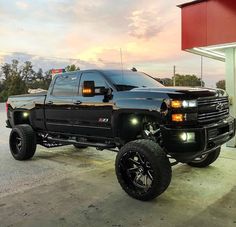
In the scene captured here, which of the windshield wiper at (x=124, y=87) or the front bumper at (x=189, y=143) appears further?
the windshield wiper at (x=124, y=87)

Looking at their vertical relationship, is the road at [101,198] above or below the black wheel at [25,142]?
below

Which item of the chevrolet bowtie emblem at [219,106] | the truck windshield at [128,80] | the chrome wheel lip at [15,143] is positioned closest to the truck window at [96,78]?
the truck windshield at [128,80]

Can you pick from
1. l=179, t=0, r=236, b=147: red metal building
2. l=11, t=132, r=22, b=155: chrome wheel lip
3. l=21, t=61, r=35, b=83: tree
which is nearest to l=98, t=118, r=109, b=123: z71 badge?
l=11, t=132, r=22, b=155: chrome wheel lip

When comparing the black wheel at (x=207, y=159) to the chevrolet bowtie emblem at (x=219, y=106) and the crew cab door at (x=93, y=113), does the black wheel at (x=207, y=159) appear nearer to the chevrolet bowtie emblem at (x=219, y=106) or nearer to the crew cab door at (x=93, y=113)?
the chevrolet bowtie emblem at (x=219, y=106)

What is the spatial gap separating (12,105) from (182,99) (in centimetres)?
508

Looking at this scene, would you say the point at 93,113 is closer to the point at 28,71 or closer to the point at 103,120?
the point at 103,120

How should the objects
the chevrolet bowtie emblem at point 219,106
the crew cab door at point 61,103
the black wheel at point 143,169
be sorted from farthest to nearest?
the crew cab door at point 61,103
the chevrolet bowtie emblem at point 219,106
the black wheel at point 143,169

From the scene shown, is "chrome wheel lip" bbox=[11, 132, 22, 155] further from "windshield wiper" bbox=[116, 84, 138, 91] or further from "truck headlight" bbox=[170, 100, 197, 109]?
"truck headlight" bbox=[170, 100, 197, 109]

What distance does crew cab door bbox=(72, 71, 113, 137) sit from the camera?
6.30 m

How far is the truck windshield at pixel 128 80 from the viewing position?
21.0ft

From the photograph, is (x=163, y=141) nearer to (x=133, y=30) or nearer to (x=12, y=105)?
(x=12, y=105)

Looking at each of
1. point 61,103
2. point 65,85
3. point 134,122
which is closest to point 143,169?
point 134,122

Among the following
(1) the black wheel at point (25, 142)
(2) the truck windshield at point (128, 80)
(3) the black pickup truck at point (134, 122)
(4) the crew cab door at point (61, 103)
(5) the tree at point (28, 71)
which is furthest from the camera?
(5) the tree at point (28, 71)

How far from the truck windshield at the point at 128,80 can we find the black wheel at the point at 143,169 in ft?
4.48
